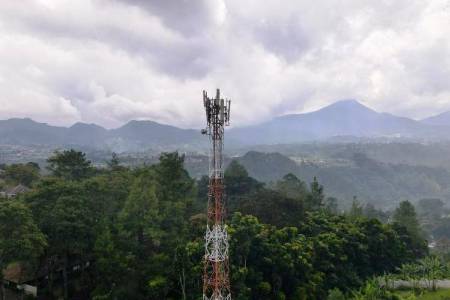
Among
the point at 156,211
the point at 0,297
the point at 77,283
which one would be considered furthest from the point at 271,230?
the point at 0,297

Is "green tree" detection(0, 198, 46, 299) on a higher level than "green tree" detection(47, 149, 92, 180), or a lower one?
lower

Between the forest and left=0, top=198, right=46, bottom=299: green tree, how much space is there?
51 millimetres

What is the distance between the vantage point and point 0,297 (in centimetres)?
2358

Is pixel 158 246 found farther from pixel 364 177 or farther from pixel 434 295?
pixel 364 177

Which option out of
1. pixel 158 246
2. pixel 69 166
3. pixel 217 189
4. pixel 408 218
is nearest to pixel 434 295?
pixel 408 218

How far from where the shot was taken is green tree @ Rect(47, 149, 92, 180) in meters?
37.6

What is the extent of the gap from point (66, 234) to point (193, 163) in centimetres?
14787

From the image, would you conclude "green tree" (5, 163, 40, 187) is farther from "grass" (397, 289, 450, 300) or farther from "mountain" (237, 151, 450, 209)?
"mountain" (237, 151, 450, 209)

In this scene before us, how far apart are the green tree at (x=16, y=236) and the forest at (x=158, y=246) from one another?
0.17 feet

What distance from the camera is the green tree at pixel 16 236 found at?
19.8 metres

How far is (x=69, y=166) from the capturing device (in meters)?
38.3

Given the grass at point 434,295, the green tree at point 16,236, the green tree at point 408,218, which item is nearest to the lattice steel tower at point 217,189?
the green tree at point 16,236

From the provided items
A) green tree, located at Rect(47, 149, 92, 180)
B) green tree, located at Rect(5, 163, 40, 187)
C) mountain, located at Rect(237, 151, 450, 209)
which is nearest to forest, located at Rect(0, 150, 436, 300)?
green tree, located at Rect(47, 149, 92, 180)

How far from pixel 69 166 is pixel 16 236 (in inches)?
742
